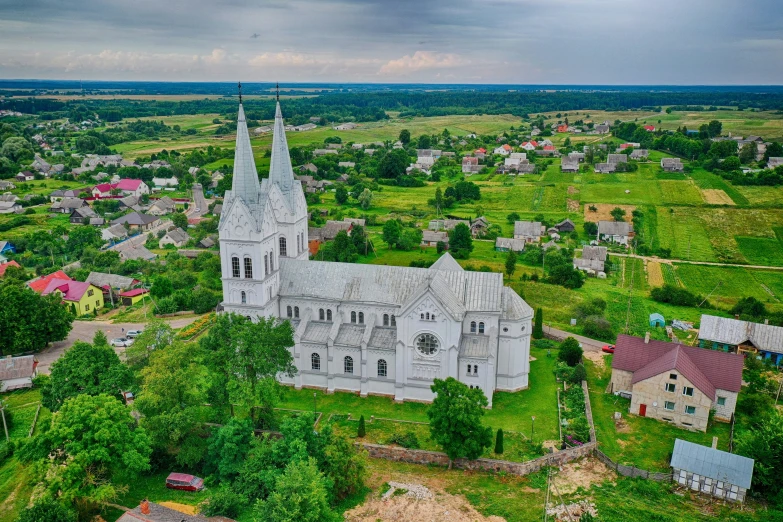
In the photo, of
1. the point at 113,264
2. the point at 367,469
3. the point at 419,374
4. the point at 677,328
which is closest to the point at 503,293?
the point at 419,374

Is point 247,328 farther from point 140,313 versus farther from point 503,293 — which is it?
point 140,313

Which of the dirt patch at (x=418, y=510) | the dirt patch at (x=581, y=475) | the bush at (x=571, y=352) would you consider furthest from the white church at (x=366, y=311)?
the dirt patch at (x=418, y=510)

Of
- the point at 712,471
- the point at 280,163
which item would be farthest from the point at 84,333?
the point at 712,471

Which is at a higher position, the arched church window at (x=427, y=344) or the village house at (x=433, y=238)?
the arched church window at (x=427, y=344)

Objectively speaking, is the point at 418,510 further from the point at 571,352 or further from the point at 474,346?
the point at 571,352

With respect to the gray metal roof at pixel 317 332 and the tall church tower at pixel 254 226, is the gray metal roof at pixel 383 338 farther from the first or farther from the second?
the tall church tower at pixel 254 226

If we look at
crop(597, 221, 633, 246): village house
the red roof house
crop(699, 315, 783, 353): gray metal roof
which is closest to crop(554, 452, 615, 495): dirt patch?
crop(699, 315, 783, 353): gray metal roof
